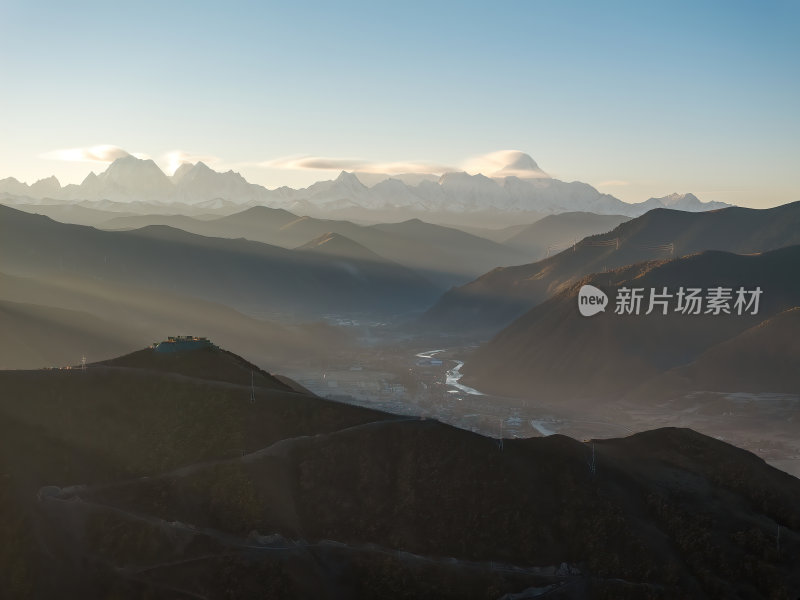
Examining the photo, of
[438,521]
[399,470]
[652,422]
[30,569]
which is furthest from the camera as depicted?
[652,422]

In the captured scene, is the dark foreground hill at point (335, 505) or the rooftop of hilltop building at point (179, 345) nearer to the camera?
the dark foreground hill at point (335, 505)

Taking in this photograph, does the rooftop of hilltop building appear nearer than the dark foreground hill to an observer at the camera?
No

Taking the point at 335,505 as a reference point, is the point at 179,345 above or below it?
above

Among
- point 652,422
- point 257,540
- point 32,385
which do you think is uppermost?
point 32,385

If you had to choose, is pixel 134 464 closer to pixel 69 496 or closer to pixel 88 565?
pixel 69 496

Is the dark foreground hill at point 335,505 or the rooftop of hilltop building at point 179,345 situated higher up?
Answer: the rooftop of hilltop building at point 179,345

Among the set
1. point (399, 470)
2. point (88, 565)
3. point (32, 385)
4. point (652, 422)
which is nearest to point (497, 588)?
point (399, 470)

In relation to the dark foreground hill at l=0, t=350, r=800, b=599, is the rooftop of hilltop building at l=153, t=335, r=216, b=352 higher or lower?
higher

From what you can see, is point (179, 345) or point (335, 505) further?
A: point (179, 345)
